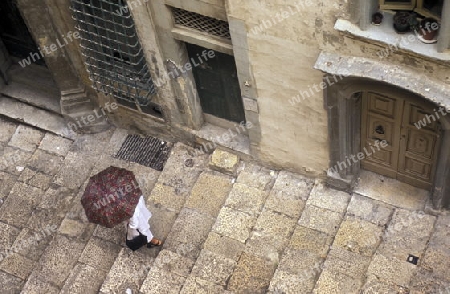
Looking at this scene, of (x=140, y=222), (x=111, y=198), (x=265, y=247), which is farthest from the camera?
(x=265, y=247)

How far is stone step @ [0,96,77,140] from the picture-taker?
38.6 feet

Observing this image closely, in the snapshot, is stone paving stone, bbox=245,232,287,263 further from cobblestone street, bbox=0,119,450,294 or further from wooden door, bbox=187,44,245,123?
wooden door, bbox=187,44,245,123

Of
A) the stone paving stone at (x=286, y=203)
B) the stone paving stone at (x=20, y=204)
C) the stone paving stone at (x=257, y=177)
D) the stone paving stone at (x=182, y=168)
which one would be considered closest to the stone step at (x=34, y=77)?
the stone paving stone at (x=20, y=204)

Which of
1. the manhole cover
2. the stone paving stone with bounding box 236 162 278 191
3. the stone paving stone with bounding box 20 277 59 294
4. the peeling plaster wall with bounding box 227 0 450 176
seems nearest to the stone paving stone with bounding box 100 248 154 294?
the stone paving stone with bounding box 20 277 59 294

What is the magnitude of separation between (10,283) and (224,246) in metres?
3.14

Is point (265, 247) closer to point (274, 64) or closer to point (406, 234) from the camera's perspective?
point (406, 234)

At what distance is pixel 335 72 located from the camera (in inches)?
313

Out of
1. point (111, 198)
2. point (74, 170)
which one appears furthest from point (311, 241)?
point (74, 170)

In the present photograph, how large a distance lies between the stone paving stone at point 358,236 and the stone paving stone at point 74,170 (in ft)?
13.4

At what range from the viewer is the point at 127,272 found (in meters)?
9.91

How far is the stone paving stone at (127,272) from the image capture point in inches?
385

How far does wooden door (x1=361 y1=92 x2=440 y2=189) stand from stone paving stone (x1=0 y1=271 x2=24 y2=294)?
17.0 feet

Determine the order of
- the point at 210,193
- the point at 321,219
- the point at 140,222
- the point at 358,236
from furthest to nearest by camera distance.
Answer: the point at 210,193
the point at 321,219
the point at 358,236
the point at 140,222

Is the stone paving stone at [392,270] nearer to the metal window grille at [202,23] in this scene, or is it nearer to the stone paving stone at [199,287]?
the stone paving stone at [199,287]
